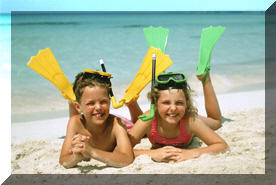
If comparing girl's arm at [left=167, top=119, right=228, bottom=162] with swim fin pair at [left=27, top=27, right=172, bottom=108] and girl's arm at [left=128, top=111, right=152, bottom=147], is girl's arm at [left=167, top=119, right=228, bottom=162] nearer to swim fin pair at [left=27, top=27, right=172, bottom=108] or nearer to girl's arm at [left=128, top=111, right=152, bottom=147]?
girl's arm at [left=128, top=111, right=152, bottom=147]

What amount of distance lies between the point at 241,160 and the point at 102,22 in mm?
8503

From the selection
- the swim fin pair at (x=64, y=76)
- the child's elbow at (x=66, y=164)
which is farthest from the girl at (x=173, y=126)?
the child's elbow at (x=66, y=164)

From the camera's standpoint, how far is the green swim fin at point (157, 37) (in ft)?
8.76

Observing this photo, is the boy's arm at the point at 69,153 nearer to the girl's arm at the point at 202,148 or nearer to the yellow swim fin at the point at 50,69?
the yellow swim fin at the point at 50,69

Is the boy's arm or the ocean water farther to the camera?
the ocean water

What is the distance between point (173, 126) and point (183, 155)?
236 mm

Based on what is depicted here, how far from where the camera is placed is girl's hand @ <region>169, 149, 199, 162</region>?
197cm

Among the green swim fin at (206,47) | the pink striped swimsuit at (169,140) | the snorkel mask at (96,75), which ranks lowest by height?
the pink striped swimsuit at (169,140)

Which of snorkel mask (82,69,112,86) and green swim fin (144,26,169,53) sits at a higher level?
green swim fin (144,26,169,53)

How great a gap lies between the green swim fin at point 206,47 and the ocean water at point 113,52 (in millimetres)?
1278

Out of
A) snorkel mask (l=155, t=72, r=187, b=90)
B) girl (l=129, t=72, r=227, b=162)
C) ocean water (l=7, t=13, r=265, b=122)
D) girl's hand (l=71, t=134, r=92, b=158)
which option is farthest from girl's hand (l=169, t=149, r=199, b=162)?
ocean water (l=7, t=13, r=265, b=122)

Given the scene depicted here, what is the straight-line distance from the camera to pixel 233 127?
8.96 ft

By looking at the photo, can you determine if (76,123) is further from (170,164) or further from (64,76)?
(170,164)

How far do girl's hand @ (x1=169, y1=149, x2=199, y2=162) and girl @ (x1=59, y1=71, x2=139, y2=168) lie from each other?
26 centimetres
